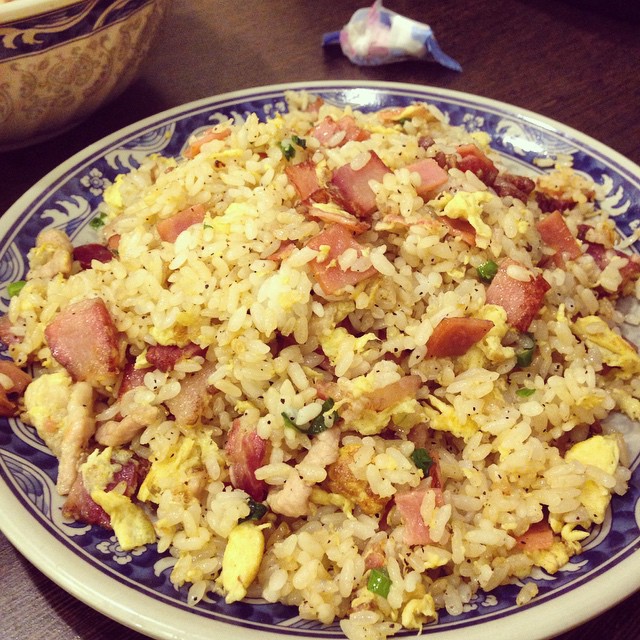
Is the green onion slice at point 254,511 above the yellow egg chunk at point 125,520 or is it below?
below

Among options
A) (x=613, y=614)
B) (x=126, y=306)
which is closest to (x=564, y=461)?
(x=613, y=614)

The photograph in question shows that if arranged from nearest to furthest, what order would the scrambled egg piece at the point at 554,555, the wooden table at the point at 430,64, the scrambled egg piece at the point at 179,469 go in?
the scrambled egg piece at the point at 554,555, the scrambled egg piece at the point at 179,469, the wooden table at the point at 430,64

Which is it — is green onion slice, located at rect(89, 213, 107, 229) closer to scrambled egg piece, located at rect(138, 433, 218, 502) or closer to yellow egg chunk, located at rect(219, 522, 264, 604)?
scrambled egg piece, located at rect(138, 433, 218, 502)

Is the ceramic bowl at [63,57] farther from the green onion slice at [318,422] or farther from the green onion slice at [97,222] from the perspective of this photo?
the green onion slice at [318,422]

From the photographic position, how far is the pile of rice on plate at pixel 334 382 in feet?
4.33

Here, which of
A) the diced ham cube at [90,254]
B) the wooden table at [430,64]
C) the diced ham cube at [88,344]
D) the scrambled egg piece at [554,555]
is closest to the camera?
the scrambled egg piece at [554,555]

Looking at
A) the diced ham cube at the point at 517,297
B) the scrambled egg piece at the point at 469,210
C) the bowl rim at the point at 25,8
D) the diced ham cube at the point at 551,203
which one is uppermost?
the bowl rim at the point at 25,8

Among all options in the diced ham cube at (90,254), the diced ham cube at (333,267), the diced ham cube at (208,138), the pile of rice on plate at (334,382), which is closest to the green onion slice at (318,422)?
the pile of rice on plate at (334,382)

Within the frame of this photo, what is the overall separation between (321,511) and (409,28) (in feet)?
7.70

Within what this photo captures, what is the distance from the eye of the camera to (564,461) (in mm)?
1440

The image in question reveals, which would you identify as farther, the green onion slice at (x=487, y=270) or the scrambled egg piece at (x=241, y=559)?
the green onion slice at (x=487, y=270)

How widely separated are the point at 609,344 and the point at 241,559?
1.03 m

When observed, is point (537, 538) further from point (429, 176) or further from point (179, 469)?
point (429, 176)

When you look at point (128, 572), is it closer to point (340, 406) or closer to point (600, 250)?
point (340, 406)
